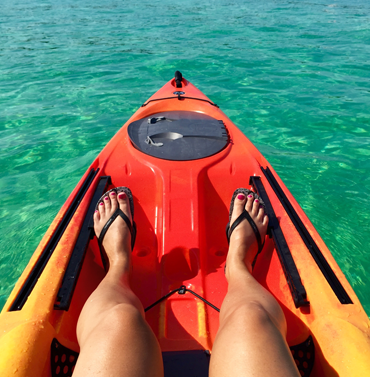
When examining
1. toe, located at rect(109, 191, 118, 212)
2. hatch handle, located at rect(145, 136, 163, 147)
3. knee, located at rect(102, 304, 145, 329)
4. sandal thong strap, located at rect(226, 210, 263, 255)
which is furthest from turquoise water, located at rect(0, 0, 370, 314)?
knee, located at rect(102, 304, 145, 329)

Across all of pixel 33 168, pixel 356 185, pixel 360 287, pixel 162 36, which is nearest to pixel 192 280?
pixel 360 287

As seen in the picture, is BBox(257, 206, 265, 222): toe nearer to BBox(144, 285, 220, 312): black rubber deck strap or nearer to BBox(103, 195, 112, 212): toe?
A: BBox(144, 285, 220, 312): black rubber deck strap

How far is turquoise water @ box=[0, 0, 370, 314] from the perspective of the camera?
2932mm

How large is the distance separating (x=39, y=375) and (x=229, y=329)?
0.66 meters

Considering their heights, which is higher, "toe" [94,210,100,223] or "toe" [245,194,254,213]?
"toe" [245,194,254,213]

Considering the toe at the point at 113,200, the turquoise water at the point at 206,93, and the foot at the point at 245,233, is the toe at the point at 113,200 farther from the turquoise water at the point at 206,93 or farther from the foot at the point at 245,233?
the turquoise water at the point at 206,93

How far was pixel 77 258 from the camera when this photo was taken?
159 cm

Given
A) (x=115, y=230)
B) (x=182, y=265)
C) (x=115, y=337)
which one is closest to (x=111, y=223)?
(x=115, y=230)

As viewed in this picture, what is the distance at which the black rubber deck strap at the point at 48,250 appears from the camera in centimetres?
134

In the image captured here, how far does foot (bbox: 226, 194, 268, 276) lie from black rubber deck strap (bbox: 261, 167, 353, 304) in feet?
0.51

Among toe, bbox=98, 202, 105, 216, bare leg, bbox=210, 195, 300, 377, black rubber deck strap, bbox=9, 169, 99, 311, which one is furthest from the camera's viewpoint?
toe, bbox=98, 202, 105, 216

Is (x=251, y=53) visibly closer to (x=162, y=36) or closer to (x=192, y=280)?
(x=162, y=36)

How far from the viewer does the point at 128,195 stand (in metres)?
2.06

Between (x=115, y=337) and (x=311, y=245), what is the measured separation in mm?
1060
